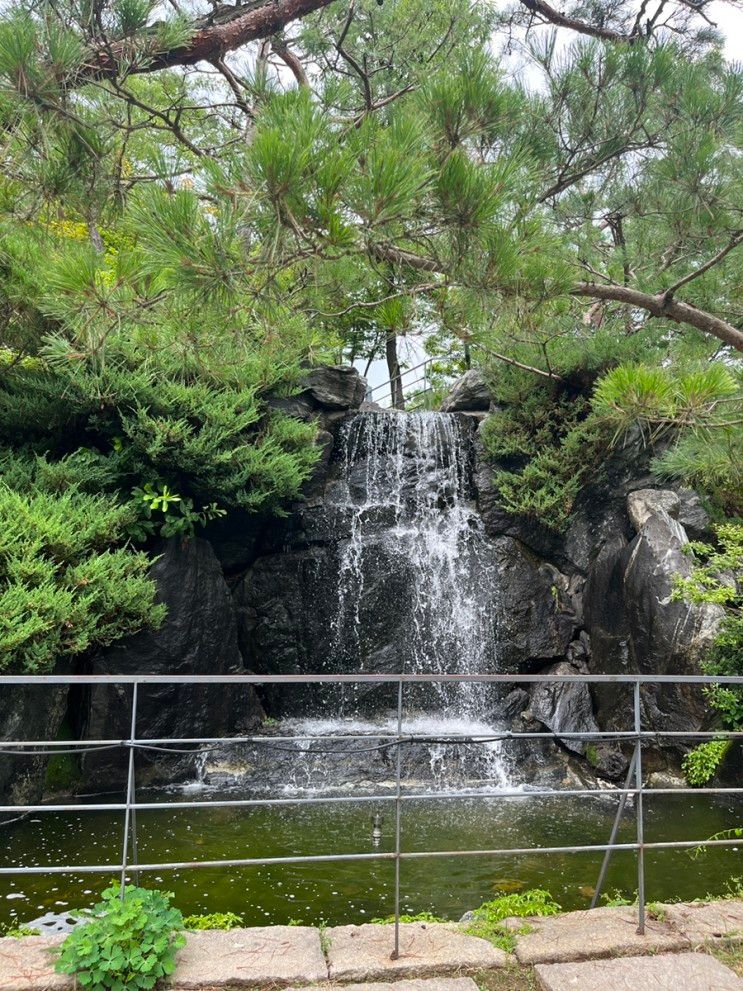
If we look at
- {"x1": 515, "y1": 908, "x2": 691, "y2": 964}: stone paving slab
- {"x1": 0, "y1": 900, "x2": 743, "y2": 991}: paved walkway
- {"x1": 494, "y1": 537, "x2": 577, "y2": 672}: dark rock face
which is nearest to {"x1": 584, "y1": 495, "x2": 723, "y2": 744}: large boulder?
{"x1": 494, "y1": 537, "x2": 577, "y2": 672}: dark rock face

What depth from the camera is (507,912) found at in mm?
3537

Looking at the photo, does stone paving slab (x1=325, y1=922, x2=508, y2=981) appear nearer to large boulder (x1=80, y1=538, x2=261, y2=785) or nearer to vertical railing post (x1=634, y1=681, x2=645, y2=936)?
vertical railing post (x1=634, y1=681, x2=645, y2=936)

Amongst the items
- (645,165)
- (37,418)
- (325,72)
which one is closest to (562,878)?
(645,165)

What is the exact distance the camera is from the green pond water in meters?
4.09

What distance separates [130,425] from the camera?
7.30 metres

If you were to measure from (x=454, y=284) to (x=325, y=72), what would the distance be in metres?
1.70

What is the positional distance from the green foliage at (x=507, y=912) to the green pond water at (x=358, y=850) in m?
0.35

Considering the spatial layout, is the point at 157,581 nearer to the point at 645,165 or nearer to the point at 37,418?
the point at 37,418

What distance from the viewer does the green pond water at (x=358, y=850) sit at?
4.09m

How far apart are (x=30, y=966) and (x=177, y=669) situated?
16.0ft

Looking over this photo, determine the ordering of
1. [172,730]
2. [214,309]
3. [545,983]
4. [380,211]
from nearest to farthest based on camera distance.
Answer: [545,983]
[380,211]
[214,309]
[172,730]

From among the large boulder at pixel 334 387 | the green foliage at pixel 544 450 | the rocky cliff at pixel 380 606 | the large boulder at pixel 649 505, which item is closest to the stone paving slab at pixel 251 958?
the rocky cliff at pixel 380 606

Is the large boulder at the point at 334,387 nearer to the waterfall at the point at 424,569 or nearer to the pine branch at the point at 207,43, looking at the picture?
the waterfall at the point at 424,569

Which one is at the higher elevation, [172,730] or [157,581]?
[157,581]
